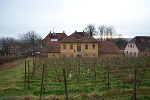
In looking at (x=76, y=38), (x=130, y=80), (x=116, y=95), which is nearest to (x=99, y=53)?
(x=76, y=38)

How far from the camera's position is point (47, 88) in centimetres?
1101

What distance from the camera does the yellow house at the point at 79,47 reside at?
4175 centimetres

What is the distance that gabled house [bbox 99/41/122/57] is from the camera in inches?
1665

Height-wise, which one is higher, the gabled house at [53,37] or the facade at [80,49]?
the gabled house at [53,37]

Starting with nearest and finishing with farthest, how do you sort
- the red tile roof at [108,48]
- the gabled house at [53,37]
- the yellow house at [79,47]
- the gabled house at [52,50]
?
the yellow house at [79,47] < the red tile roof at [108,48] < the gabled house at [52,50] < the gabled house at [53,37]

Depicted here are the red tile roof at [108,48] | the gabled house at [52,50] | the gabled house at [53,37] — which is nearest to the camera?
the red tile roof at [108,48]

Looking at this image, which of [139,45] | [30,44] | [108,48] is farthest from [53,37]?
[139,45]

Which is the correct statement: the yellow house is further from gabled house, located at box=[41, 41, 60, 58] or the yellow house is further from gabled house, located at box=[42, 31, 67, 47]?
gabled house, located at box=[42, 31, 67, 47]

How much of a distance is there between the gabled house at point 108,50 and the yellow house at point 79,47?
6.33 ft

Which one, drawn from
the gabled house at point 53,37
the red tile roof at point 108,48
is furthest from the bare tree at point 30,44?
the red tile roof at point 108,48

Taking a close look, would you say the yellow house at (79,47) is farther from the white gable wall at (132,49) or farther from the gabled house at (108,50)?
the white gable wall at (132,49)

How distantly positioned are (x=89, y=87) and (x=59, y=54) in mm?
31945

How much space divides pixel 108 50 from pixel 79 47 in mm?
7113

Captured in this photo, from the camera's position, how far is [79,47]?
1661 inches
